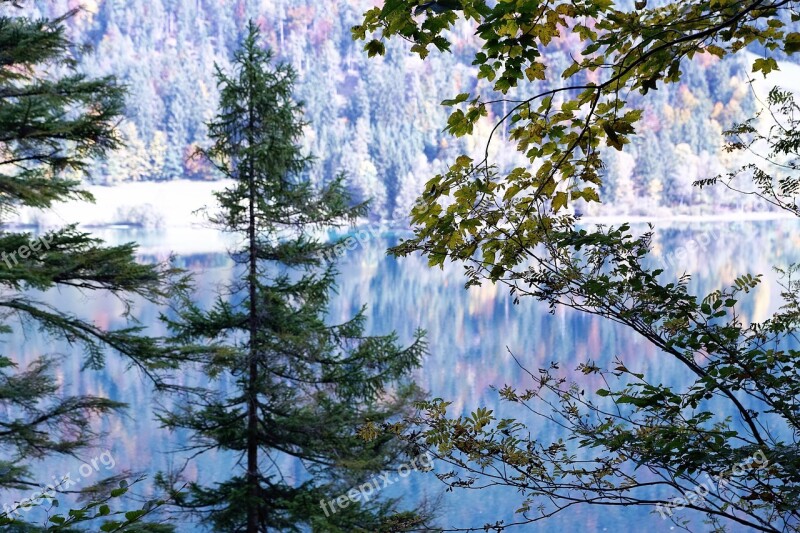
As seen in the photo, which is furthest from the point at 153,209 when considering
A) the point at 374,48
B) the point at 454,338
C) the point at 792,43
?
the point at 792,43

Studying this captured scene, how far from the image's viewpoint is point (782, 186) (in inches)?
119

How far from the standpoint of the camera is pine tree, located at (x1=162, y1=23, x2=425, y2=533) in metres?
7.17

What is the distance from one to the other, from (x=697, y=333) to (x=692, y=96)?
59475mm

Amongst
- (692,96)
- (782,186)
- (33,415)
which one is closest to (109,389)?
(33,415)

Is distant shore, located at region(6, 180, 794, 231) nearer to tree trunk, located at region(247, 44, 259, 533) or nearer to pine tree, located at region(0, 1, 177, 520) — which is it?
tree trunk, located at region(247, 44, 259, 533)

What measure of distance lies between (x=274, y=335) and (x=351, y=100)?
176 feet

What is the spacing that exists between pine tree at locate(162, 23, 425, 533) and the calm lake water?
163 centimetres

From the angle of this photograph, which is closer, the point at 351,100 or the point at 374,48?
the point at 374,48

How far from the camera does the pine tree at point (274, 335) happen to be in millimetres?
7168

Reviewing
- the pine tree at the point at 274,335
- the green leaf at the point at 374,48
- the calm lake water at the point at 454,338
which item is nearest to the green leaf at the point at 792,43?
the green leaf at the point at 374,48

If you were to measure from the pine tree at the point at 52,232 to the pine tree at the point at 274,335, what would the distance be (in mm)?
1239

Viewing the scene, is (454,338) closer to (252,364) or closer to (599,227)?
(252,364)

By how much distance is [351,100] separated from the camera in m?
59.0

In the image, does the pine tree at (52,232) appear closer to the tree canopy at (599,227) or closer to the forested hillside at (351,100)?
the tree canopy at (599,227)
